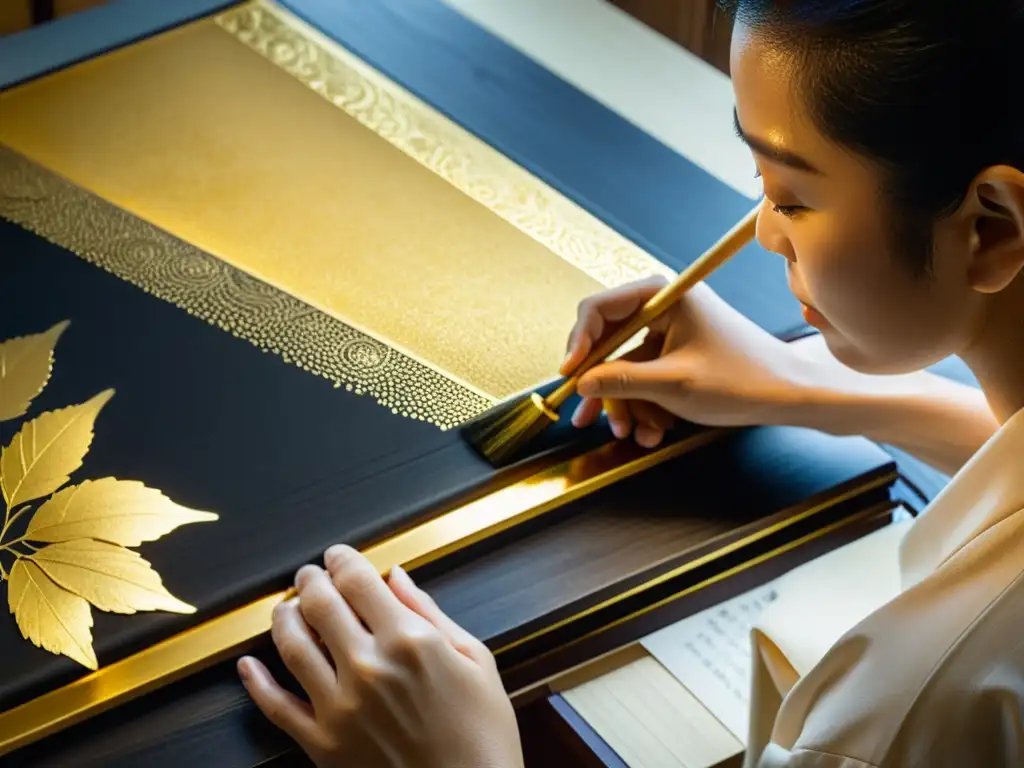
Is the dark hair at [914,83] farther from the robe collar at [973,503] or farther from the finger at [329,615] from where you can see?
the finger at [329,615]

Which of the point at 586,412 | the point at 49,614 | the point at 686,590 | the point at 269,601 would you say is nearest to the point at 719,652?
the point at 686,590

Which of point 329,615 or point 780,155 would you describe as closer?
point 780,155

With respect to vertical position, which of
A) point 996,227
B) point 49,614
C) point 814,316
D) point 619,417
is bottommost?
point 49,614

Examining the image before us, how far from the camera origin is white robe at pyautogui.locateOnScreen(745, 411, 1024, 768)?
55 cm

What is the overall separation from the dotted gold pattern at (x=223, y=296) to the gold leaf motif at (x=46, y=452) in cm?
12

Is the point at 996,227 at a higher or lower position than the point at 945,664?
higher

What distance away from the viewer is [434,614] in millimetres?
692

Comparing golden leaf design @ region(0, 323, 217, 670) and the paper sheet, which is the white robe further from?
golden leaf design @ region(0, 323, 217, 670)

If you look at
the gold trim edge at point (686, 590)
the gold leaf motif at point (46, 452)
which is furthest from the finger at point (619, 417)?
the gold leaf motif at point (46, 452)

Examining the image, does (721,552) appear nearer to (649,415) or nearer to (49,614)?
(649,415)

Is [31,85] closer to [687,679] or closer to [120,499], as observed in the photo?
[120,499]

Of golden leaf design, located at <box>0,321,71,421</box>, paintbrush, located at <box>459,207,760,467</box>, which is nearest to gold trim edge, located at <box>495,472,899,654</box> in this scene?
paintbrush, located at <box>459,207,760,467</box>

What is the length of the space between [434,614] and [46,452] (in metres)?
0.27

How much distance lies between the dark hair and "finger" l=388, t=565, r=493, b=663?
30 centimetres
